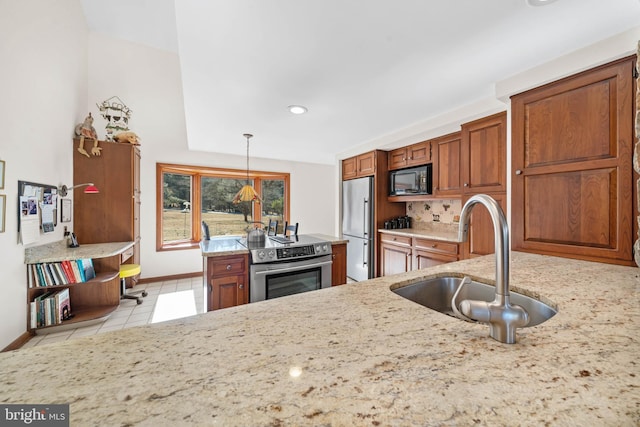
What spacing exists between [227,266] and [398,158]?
2771 millimetres

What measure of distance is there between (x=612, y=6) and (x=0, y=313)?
434cm

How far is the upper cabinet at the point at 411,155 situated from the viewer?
329 cm

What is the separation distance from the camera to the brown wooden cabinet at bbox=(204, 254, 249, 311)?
2.27 m

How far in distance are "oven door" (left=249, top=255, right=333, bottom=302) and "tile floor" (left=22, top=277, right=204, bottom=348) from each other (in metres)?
1.11

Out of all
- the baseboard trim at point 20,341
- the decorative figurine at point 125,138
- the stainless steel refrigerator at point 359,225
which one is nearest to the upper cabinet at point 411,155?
the stainless steel refrigerator at point 359,225

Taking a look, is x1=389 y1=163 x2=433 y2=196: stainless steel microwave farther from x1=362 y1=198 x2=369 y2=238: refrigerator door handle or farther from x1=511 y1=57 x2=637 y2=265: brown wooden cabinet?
x1=511 y1=57 x2=637 y2=265: brown wooden cabinet

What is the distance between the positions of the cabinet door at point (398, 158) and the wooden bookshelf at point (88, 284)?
359 cm

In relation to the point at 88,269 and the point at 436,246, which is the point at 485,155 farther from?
the point at 88,269

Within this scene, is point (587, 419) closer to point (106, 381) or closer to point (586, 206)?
point (106, 381)

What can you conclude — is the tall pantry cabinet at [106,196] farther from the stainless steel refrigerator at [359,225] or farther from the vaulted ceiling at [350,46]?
the stainless steel refrigerator at [359,225]

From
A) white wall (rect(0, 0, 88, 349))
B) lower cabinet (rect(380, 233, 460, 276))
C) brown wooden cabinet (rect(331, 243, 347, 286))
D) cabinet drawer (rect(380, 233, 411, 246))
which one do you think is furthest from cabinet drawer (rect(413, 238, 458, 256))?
white wall (rect(0, 0, 88, 349))

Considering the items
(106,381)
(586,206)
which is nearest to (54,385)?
(106,381)

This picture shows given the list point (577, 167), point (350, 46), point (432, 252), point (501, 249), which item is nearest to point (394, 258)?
point (432, 252)

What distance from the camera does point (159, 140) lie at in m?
4.03
